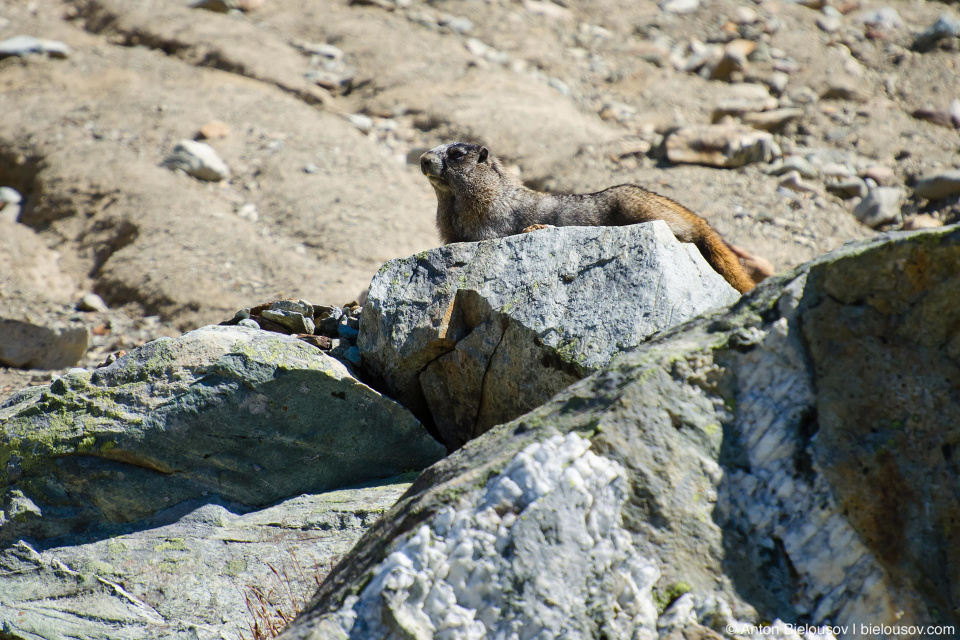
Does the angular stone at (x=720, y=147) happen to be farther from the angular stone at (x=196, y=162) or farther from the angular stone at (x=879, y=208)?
the angular stone at (x=196, y=162)

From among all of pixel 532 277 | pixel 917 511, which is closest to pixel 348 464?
pixel 532 277

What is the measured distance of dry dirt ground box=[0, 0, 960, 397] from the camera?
10492mm

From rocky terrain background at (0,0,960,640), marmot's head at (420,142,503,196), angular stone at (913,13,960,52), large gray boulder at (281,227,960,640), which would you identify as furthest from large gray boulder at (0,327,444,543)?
angular stone at (913,13,960,52)

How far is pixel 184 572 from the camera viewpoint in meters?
4.42

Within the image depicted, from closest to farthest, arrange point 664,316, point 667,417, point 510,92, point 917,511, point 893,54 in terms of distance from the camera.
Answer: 1. point 917,511
2. point 667,417
3. point 664,316
4. point 510,92
5. point 893,54

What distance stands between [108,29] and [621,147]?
29.0ft

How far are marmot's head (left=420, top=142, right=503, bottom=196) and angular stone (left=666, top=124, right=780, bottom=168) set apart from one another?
4814 millimetres

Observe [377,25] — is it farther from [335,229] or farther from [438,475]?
[438,475]

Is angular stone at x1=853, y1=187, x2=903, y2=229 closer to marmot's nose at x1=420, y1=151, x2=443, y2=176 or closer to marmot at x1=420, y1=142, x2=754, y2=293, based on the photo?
marmot at x1=420, y1=142, x2=754, y2=293

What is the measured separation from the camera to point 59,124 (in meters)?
12.0

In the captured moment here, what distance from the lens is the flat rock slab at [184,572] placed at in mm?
4172

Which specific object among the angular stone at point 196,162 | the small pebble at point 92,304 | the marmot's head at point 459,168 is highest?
the marmot's head at point 459,168

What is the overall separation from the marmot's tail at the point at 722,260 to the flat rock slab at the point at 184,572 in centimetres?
320

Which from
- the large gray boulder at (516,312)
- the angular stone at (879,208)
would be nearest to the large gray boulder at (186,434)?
the large gray boulder at (516,312)
